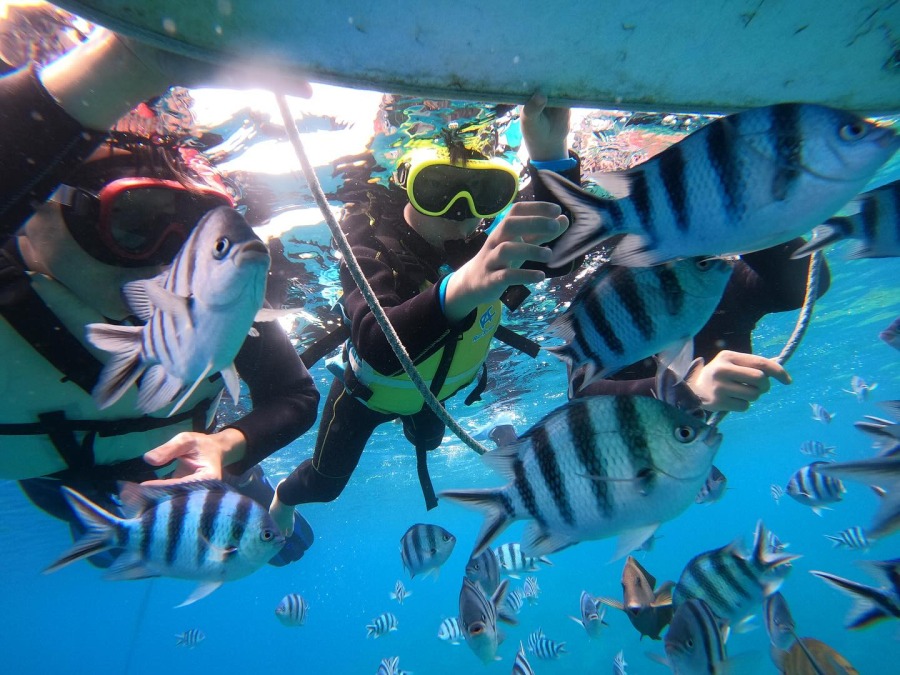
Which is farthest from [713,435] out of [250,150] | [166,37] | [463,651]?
[463,651]

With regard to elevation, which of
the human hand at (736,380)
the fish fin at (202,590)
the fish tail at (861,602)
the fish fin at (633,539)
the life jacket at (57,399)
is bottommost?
the fish tail at (861,602)

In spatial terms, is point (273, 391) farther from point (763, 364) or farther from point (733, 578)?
point (733, 578)

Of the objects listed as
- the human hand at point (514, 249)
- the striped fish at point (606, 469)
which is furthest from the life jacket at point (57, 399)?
the striped fish at point (606, 469)

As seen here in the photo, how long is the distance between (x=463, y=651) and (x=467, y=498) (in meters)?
55.4

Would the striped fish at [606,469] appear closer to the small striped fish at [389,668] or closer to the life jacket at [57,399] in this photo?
the life jacket at [57,399]

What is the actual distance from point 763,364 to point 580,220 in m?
1.51

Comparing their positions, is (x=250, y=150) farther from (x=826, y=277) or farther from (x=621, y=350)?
(x=826, y=277)

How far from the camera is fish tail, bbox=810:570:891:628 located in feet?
6.95

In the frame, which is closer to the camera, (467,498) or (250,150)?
(467,498)

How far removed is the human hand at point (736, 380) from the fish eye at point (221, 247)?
7.72 feet

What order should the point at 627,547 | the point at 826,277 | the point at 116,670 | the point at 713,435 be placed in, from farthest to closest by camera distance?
the point at 116,670, the point at 826,277, the point at 627,547, the point at 713,435

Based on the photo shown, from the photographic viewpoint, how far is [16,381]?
A: 3.10 meters

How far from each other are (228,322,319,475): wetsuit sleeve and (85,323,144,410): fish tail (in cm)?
206

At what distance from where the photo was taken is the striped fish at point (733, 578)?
347 centimetres
